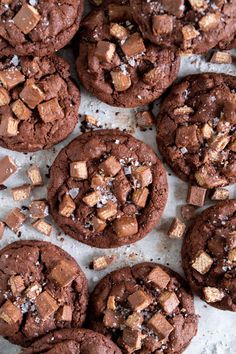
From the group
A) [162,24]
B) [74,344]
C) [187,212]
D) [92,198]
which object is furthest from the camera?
[187,212]

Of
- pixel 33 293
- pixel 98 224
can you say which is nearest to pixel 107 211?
pixel 98 224

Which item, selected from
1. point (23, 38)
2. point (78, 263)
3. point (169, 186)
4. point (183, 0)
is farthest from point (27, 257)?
point (183, 0)

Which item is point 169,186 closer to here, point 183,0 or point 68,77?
point 68,77

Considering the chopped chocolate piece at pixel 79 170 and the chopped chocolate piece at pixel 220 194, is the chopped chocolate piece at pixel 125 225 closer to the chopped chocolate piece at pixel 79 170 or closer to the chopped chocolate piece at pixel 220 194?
the chopped chocolate piece at pixel 79 170

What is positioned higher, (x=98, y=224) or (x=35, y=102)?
(x=35, y=102)

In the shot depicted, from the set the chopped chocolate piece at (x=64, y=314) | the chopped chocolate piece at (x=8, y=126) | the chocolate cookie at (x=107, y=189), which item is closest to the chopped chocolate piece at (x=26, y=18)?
the chopped chocolate piece at (x=8, y=126)

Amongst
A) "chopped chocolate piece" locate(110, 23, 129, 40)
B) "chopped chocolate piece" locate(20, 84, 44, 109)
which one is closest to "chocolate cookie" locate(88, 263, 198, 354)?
"chopped chocolate piece" locate(20, 84, 44, 109)

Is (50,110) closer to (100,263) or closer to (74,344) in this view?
(100,263)
